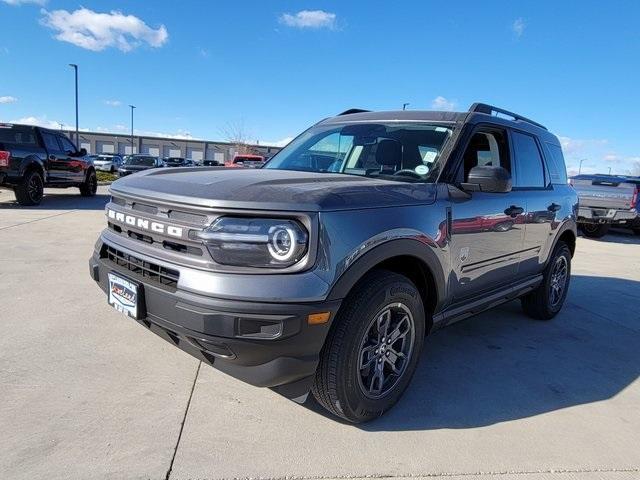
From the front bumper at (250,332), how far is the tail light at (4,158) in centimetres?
998

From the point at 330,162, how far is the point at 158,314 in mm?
1846

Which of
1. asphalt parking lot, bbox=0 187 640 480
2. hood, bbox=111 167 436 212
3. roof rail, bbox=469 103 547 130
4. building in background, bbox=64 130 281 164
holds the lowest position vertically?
asphalt parking lot, bbox=0 187 640 480

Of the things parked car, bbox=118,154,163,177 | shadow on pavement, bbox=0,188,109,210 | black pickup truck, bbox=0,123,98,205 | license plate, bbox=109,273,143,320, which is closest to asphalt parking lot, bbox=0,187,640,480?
license plate, bbox=109,273,143,320

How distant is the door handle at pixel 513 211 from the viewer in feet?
12.1

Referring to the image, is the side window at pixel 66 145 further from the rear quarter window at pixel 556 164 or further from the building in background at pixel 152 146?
the building in background at pixel 152 146

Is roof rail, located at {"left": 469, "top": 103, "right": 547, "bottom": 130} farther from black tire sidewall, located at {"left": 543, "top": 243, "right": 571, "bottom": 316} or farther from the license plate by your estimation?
the license plate

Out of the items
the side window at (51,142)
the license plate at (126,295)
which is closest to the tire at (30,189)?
the side window at (51,142)

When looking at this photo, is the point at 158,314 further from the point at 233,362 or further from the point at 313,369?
the point at 313,369

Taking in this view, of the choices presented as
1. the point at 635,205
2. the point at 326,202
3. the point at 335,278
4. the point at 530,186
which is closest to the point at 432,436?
the point at 335,278

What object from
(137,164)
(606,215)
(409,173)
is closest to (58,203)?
(409,173)

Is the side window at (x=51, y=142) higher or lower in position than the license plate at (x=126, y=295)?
higher

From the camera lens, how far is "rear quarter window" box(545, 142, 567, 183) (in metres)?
4.75

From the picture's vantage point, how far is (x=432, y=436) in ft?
8.72

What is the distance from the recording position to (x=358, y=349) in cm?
249
